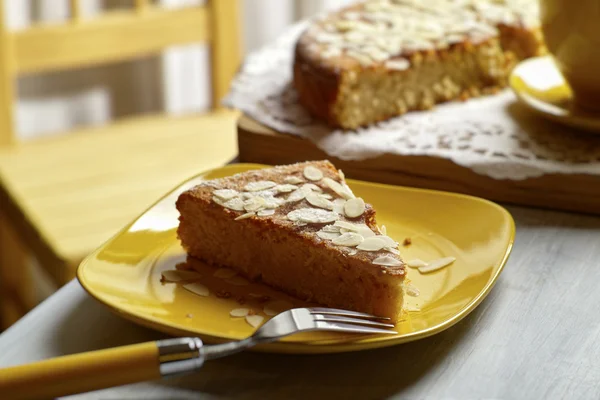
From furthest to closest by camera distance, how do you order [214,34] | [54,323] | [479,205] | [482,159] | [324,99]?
[214,34] → [324,99] → [482,159] → [479,205] → [54,323]

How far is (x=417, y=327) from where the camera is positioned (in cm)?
72

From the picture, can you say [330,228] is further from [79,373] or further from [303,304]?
[79,373]

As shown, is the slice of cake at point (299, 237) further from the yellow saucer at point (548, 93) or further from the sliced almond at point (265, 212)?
the yellow saucer at point (548, 93)

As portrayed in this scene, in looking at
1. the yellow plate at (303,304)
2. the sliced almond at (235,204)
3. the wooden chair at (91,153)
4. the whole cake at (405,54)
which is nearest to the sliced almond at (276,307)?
the yellow plate at (303,304)

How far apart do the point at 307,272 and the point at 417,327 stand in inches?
5.0

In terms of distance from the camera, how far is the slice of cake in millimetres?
754

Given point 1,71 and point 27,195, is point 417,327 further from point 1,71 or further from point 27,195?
point 1,71

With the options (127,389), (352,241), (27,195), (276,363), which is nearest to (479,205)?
(352,241)

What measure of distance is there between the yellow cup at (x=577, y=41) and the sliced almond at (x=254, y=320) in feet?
2.05

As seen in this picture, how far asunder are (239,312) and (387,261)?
0.14 metres

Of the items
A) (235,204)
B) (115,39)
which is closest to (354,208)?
(235,204)

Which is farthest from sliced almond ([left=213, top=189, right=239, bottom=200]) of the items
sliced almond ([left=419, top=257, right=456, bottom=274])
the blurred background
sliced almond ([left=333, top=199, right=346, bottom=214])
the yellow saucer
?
the blurred background

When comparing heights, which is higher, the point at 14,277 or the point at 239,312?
the point at 239,312

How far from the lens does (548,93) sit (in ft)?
4.08
